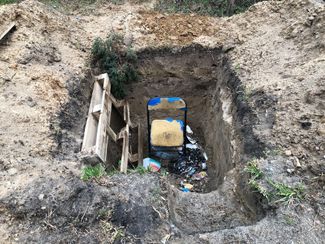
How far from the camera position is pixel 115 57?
5270 mm

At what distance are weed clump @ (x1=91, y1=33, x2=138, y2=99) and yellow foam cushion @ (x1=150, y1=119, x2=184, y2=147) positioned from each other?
43.4 inches

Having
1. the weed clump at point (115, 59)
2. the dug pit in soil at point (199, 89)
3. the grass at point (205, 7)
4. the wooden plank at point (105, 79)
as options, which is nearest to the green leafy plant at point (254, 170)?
the dug pit in soil at point (199, 89)

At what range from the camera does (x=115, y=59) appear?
528 cm

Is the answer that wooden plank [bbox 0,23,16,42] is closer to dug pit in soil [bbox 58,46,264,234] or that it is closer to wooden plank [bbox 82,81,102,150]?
dug pit in soil [bbox 58,46,264,234]

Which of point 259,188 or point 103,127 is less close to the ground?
point 259,188

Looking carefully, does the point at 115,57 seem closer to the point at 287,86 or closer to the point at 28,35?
the point at 28,35

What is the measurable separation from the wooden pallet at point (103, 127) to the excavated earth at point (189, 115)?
6.2 inches

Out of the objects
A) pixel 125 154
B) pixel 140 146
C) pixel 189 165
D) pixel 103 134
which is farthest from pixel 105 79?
pixel 189 165

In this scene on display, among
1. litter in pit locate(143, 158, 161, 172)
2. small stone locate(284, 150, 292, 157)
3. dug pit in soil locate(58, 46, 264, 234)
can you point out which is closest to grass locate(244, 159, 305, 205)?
dug pit in soil locate(58, 46, 264, 234)

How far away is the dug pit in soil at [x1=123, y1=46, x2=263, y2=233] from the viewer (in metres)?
3.23

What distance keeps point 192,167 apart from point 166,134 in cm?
83

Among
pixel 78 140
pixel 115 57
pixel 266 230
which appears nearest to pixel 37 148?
pixel 78 140

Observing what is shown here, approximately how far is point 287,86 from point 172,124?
2495 millimetres

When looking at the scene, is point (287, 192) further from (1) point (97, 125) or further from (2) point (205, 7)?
(2) point (205, 7)
